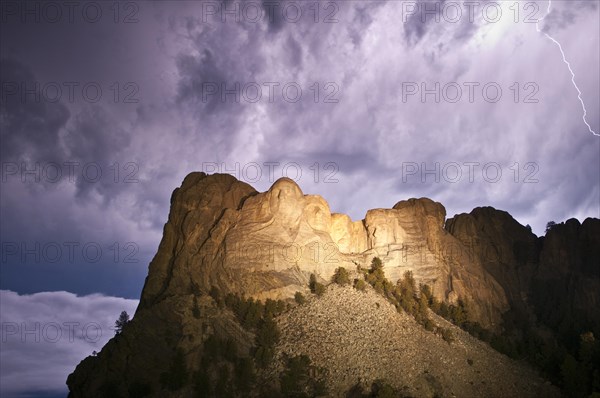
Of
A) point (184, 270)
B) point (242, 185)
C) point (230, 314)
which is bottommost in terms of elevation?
point (230, 314)

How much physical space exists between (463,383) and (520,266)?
1719 inches

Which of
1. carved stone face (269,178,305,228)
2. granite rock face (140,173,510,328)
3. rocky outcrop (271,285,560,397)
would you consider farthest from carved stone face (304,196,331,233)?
rocky outcrop (271,285,560,397)

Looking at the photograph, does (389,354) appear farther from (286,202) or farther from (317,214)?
(317,214)

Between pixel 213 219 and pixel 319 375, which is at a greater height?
pixel 213 219

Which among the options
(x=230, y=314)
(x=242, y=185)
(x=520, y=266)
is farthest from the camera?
(x=520, y=266)

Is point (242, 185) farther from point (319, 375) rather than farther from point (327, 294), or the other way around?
point (319, 375)

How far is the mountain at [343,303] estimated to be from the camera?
5609cm

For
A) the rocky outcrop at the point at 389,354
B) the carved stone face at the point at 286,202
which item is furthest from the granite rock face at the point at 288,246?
the rocky outcrop at the point at 389,354

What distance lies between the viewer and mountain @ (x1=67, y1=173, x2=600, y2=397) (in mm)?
56094

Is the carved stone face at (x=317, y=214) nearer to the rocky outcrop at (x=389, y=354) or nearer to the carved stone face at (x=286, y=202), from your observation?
the carved stone face at (x=286, y=202)

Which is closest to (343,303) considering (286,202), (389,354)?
(389,354)

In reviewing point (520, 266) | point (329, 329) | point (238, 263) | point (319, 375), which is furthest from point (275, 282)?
point (520, 266)

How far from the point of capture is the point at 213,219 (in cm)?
7525

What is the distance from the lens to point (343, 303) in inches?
2608
